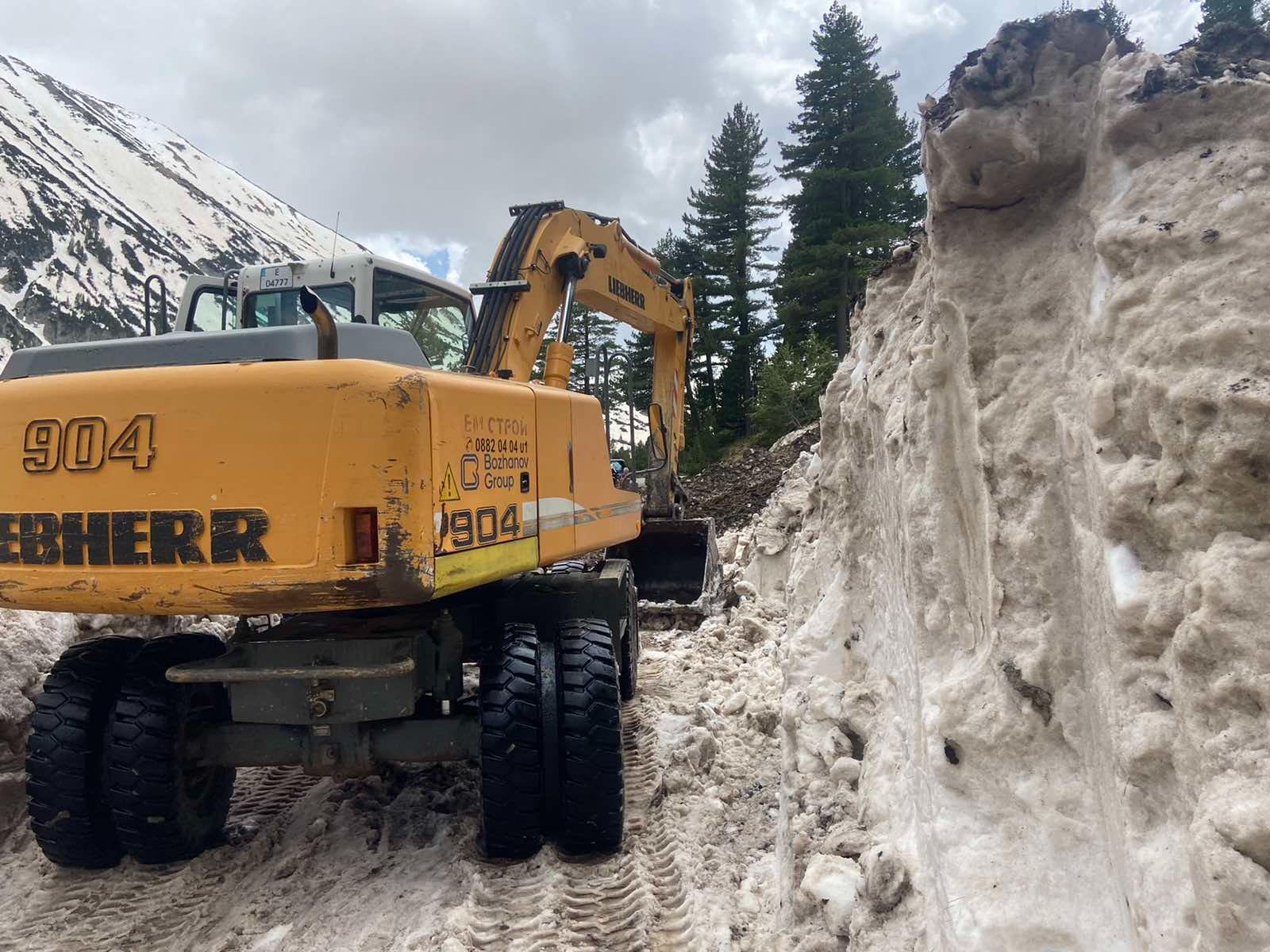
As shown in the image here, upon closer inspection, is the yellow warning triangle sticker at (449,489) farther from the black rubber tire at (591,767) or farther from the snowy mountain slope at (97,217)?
the snowy mountain slope at (97,217)

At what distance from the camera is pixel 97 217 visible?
34375mm

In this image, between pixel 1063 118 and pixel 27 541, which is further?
pixel 27 541

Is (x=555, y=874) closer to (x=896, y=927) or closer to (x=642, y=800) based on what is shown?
(x=642, y=800)

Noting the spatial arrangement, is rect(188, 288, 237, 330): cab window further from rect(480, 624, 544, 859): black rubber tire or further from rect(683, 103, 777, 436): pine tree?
rect(683, 103, 777, 436): pine tree

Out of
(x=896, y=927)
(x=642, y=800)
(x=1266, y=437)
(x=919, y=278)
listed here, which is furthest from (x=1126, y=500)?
(x=642, y=800)

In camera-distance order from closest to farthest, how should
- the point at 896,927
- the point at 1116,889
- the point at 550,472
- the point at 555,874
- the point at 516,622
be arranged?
Result: 1. the point at 1116,889
2. the point at 896,927
3. the point at 555,874
4. the point at 550,472
5. the point at 516,622

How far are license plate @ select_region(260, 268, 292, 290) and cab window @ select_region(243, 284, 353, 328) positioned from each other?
0.03 meters

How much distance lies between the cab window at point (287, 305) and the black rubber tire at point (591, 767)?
8.20 feet

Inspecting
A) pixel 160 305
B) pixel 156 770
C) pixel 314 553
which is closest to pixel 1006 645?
pixel 314 553

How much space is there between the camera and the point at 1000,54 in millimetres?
2340

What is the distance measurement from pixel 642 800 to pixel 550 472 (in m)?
1.80

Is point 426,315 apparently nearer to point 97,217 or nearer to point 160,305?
point 160,305

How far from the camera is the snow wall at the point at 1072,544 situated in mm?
1536

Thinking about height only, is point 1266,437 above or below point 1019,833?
above
